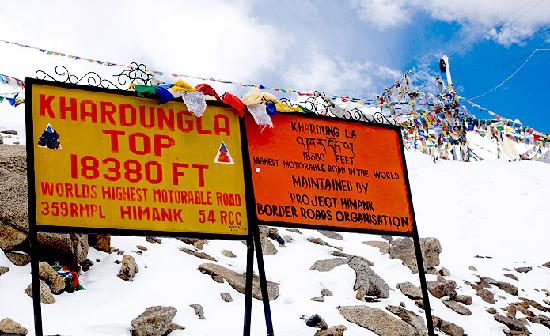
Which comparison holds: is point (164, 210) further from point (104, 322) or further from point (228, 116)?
point (104, 322)

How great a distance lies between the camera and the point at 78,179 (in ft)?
20.9

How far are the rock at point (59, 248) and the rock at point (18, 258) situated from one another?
10.1 inches

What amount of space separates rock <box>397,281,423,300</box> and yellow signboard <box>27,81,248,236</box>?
7.93 meters

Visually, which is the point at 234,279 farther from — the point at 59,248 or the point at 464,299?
the point at 464,299

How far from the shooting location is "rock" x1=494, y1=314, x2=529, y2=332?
13391 mm

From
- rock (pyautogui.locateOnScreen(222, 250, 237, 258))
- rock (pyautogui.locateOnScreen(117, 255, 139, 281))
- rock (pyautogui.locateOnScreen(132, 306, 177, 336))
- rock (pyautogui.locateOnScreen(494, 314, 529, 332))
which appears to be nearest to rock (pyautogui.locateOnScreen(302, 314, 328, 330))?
rock (pyautogui.locateOnScreen(132, 306, 177, 336))

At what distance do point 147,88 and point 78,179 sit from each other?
4.50 ft

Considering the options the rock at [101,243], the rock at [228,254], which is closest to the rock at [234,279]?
the rock at [228,254]

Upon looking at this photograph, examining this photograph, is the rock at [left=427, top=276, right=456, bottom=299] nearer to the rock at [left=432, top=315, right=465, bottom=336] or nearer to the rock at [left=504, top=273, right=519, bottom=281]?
the rock at [left=432, top=315, right=465, bottom=336]

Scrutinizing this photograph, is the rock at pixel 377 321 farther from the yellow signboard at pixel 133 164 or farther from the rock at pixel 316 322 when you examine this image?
the yellow signboard at pixel 133 164

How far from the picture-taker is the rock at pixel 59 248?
33.9 ft

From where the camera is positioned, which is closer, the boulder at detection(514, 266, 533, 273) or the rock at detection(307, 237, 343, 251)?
the rock at detection(307, 237, 343, 251)

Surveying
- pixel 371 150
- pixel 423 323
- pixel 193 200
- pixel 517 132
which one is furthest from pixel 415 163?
pixel 193 200

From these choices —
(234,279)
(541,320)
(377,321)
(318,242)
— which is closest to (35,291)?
(234,279)
